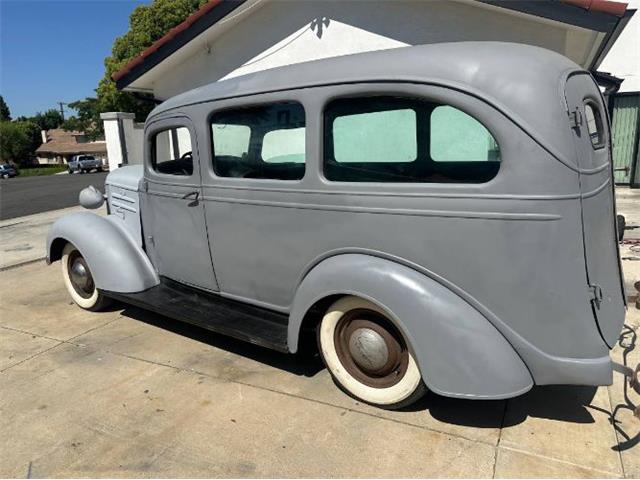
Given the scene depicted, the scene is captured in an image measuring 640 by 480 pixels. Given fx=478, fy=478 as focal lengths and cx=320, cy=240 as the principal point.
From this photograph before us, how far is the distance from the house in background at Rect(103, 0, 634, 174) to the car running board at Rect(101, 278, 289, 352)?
4.96 m

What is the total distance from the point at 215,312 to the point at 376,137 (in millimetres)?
1713

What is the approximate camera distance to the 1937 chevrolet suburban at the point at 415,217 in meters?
2.23

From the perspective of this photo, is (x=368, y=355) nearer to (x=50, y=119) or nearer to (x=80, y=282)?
(x=80, y=282)

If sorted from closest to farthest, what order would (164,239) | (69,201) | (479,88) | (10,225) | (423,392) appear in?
(479,88), (423,392), (164,239), (10,225), (69,201)

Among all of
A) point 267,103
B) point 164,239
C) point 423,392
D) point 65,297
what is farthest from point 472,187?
point 65,297

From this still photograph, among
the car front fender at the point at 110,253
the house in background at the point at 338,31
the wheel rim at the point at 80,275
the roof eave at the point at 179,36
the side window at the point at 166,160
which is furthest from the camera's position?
the roof eave at the point at 179,36

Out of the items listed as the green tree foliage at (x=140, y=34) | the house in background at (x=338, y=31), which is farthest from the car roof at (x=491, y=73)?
the green tree foliage at (x=140, y=34)

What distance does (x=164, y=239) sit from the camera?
3936 millimetres

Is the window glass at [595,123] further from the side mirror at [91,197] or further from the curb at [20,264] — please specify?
the curb at [20,264]

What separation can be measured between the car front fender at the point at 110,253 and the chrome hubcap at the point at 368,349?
2.05m

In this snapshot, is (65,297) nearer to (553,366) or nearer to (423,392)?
(423,392)

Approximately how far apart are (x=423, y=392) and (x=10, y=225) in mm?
10428

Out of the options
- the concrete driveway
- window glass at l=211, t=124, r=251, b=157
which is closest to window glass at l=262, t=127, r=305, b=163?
window glass at l=211, t=124, r=251, b=157

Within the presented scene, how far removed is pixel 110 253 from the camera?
4.03 metres
